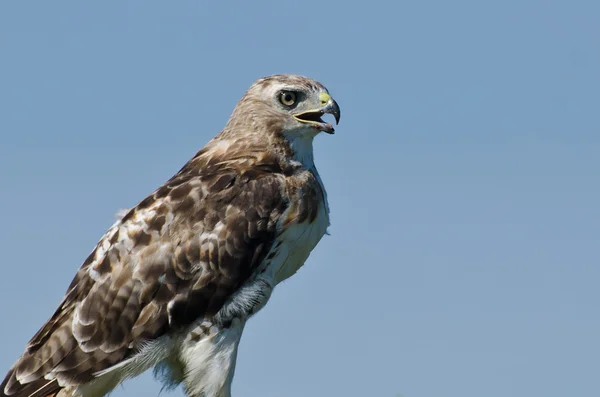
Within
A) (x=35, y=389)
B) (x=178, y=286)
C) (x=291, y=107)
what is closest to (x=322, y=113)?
(x=291, y=107)

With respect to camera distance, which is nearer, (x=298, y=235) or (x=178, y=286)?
(x=178, y=286)

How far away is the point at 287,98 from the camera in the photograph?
18.3 meters

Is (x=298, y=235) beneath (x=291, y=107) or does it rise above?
beneath

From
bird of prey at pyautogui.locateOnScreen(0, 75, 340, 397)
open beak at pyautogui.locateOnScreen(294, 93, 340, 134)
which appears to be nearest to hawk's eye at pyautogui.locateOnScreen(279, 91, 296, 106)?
open beak at pyautogui.locateOnScreen(294, 93, 340, 134)

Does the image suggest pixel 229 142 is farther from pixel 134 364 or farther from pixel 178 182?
pixel 134 364

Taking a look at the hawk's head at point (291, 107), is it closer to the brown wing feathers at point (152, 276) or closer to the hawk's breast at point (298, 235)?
the hawk's breast at point (298, 235)

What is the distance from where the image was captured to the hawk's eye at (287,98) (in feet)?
60.0

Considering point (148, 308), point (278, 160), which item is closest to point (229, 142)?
point (278, 160)

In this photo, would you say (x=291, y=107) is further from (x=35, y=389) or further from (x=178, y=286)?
(x=35, y=389)

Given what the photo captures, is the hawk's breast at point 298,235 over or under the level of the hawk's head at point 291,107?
under

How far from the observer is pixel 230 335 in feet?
56.3

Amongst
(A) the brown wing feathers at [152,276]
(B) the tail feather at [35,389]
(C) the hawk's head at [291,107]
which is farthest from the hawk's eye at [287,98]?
(B) the tail feather at [35,389]

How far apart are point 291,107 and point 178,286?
2236 mm

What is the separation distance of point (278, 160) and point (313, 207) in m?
0.70
